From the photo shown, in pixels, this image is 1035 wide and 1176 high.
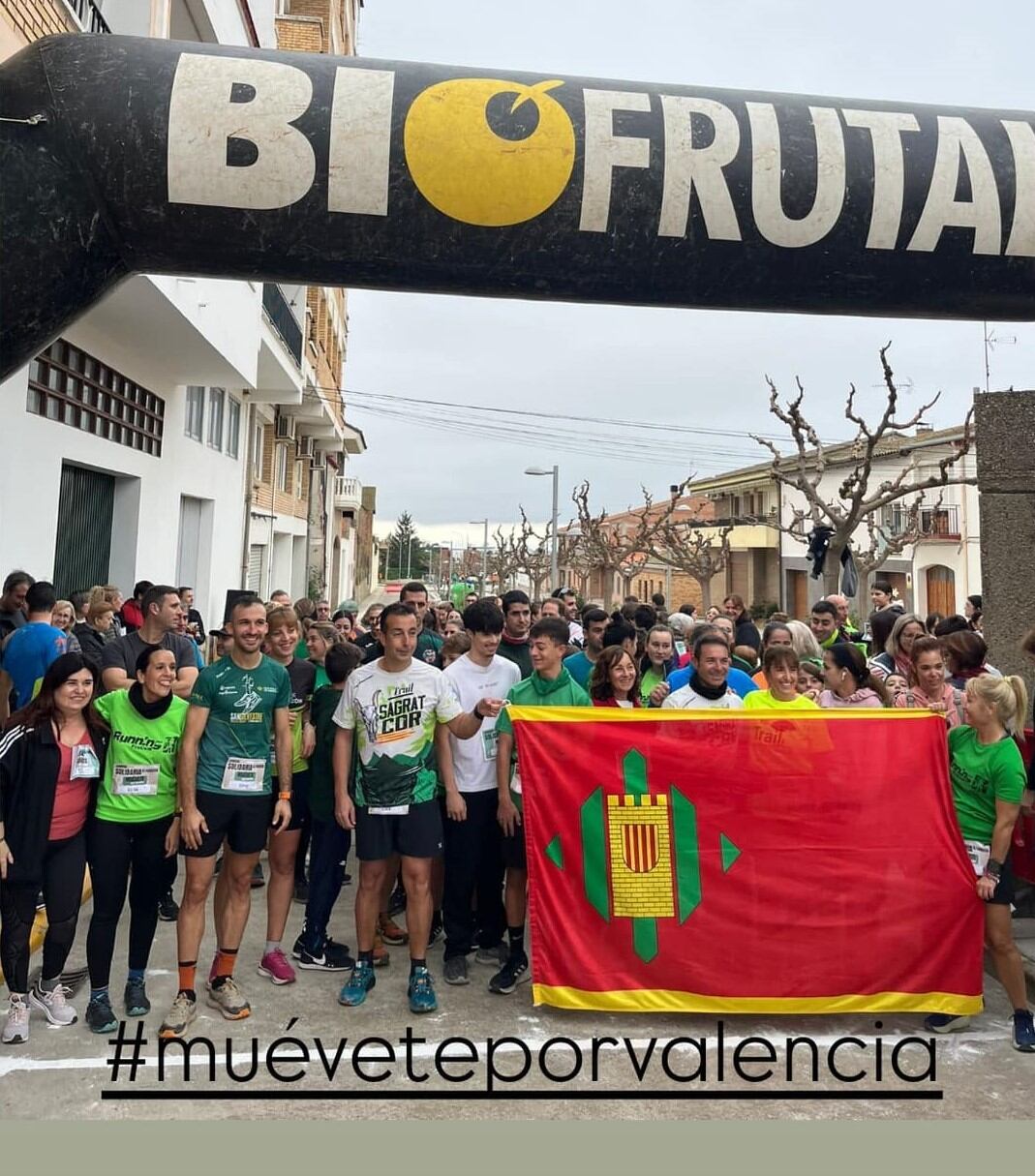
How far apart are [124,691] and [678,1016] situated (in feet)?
10.2

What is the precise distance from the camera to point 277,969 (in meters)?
4.29

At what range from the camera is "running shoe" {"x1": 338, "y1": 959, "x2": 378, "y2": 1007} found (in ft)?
13.2

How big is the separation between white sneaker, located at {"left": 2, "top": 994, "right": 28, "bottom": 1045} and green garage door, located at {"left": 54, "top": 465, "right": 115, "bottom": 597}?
6810 millimetres

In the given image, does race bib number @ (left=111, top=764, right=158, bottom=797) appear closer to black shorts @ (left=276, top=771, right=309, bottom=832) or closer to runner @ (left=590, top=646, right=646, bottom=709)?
black shorts @ (left=276, top=771, right=309, bottom=832)

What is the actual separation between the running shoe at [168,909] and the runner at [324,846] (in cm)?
102

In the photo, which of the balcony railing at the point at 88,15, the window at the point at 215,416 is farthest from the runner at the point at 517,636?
the window at the point at 215,416

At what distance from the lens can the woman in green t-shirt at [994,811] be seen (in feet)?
12.4

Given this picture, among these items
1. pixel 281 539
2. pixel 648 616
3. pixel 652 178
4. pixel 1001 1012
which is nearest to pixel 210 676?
pixel 652 178

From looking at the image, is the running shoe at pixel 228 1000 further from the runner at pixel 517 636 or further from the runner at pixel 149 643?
the runner at pixel 517 636

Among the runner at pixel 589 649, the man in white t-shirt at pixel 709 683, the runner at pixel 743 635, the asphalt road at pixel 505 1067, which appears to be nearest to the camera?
the asphalt road at pixel 505 1067

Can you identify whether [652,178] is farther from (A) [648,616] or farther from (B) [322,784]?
(A) [648,616]

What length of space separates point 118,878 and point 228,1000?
0.78m

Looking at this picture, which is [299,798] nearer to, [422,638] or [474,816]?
[474,816]

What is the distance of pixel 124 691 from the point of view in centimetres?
405
